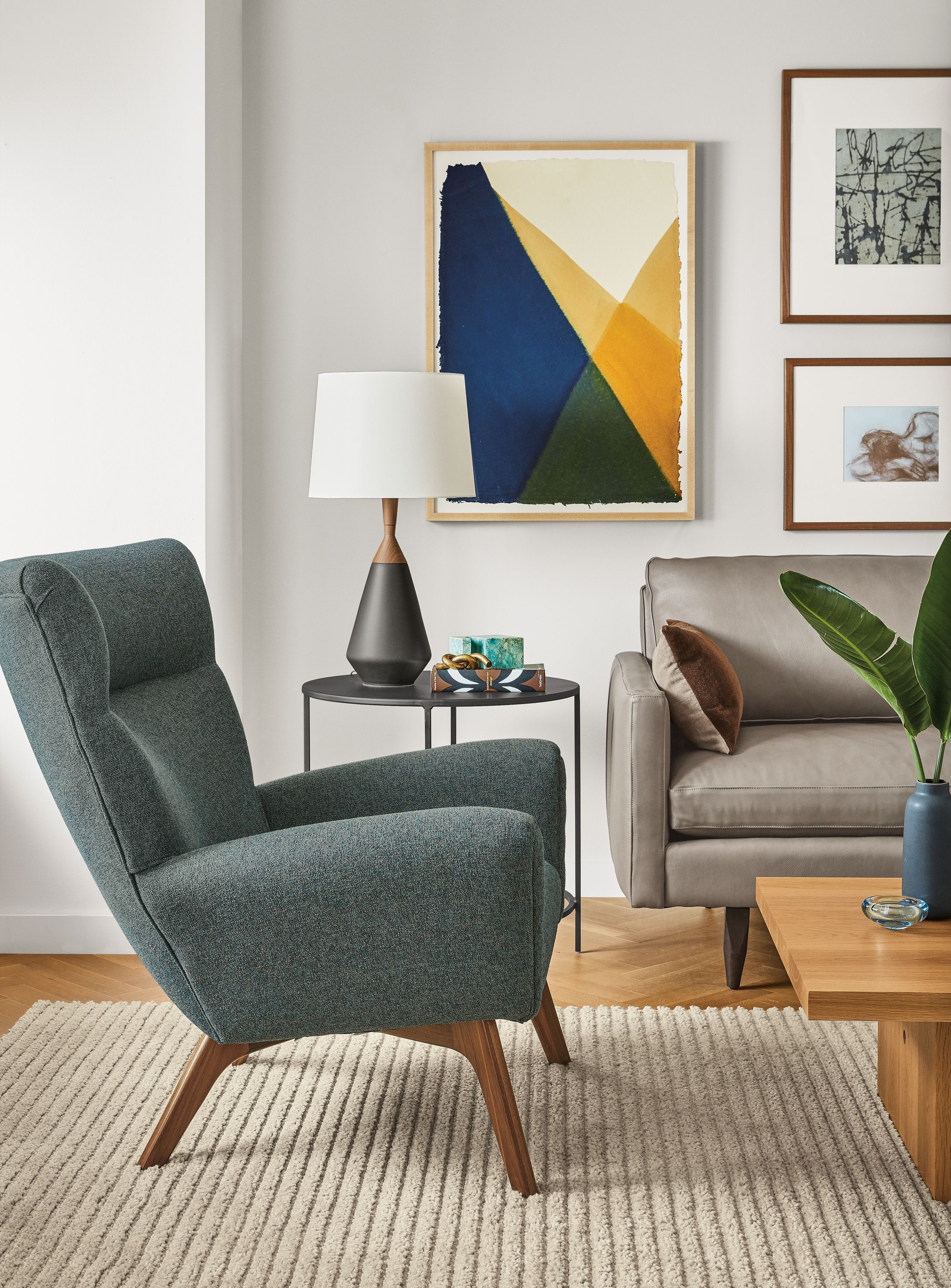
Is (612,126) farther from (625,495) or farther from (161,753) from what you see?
(161,753)

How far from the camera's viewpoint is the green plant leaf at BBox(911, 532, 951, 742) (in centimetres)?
173

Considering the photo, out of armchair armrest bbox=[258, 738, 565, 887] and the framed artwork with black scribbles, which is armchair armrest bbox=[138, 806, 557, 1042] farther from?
the framed artwork with black scribbles

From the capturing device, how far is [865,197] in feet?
10.6

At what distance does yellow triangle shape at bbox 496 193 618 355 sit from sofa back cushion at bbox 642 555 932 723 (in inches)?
28.1

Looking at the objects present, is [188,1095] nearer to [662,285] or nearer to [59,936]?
[59,936]

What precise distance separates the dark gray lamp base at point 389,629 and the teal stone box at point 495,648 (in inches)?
3.4

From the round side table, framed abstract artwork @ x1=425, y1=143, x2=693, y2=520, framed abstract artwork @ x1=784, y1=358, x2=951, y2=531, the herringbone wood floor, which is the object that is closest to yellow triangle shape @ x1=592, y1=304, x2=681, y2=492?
framed abstract artwork @ x1=425, y1=143, x2=693, y2=520

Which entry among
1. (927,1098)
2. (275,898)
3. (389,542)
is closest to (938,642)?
(927,1098)

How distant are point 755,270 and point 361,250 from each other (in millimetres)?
1083

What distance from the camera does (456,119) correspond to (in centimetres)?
325

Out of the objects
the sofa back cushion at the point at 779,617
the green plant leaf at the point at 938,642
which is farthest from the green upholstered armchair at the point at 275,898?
the sofa back cushion at the point at 779,617

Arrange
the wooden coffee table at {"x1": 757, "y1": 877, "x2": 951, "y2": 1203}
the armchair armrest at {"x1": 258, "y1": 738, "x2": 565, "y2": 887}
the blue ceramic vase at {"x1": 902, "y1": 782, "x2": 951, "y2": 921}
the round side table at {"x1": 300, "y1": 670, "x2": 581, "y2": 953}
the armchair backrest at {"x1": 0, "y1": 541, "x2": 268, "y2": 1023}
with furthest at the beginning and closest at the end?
the round side table at {"x1": 300, "y1": 670, "x2": 581, "y2": 953} < the armchair armrest at {"x1": 258, "y1": 738, "x2": 565, "y2": 887} < the blue ceramic vase at {"x1": 902, "y1": 782, "x2": 951, "y2": 921} < the armchair backrest at {"x1": 0, "y1": 541, "x2": 268, "y2": 1023} < the wooden coffee table at {"x1": 757, "y1": 877, "x2": 951, "y2": 1203}

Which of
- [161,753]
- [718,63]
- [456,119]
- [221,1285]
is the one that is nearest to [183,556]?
[161,753]

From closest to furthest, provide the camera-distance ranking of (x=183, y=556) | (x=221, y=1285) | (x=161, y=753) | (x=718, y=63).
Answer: (x=221, y=1285), (x=161, y=753), (x=183, y=556), (x=718, y=63)
